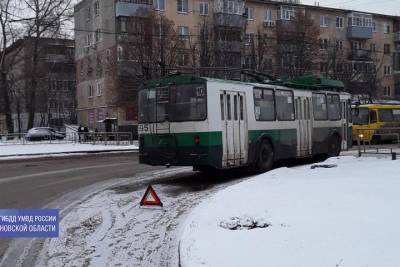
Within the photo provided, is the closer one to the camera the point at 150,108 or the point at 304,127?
the point at 150,108

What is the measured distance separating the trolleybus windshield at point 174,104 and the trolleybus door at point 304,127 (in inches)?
219

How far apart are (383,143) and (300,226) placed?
18.5 metres

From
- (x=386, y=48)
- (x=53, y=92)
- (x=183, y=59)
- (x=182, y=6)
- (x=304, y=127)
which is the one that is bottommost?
(x=304, y=127)

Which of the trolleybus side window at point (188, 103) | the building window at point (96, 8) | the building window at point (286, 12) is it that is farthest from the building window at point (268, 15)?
the trolleybus side window at point (188, 103)

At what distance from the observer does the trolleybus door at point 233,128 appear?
1547 centimetres

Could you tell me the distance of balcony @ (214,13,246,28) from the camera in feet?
165

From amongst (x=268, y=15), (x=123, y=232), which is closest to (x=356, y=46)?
(x=268, y=15)

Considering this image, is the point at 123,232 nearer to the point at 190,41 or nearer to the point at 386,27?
the point at 190,41

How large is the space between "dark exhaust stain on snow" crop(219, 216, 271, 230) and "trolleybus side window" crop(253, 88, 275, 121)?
8882 millimetres

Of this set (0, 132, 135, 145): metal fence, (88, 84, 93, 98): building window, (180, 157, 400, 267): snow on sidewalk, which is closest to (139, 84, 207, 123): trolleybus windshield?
(180, 157, 400, 267): snow on sidewalk

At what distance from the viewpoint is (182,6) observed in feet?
192

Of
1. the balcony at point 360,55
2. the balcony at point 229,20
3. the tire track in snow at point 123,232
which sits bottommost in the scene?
the tire track in snow at point 123,232

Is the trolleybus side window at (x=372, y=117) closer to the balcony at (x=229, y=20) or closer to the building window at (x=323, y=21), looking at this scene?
the balcony at (x=229, y=20)

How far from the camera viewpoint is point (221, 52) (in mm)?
45719
